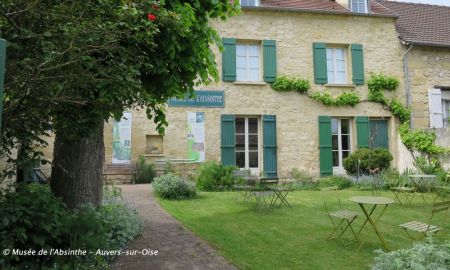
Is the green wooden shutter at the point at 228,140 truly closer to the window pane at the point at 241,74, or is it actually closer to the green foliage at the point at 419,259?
the window pane at the point at 241,74

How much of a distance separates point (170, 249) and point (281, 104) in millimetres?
8976

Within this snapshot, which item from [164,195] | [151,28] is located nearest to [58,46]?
[151,28]

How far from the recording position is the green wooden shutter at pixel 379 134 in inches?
519

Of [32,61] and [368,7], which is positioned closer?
[32,61]

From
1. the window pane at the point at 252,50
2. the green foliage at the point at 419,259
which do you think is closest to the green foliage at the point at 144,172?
the window pane at the point at 252,50

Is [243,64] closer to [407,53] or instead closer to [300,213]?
[407,53]

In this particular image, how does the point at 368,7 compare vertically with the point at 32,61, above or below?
above

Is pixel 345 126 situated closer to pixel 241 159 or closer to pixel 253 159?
pixel 253 159

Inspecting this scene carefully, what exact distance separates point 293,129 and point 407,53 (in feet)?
17.4

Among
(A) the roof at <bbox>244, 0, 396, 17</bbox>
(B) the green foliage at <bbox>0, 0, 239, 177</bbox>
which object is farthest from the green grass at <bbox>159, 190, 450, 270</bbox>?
(A) the roof at <bbox>244, 0, 396, 17</bbox>

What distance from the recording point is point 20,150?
115 inches

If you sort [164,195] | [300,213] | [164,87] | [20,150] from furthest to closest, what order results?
1. [164,195]
2. [300,213]
3. [164,87]
4. [20,150]

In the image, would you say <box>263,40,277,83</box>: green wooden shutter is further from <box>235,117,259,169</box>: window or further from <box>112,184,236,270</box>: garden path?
<box>112,184,236,270</box>: garden path

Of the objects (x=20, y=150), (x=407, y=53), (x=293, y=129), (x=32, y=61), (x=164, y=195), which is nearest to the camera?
(x=32, y=61)
